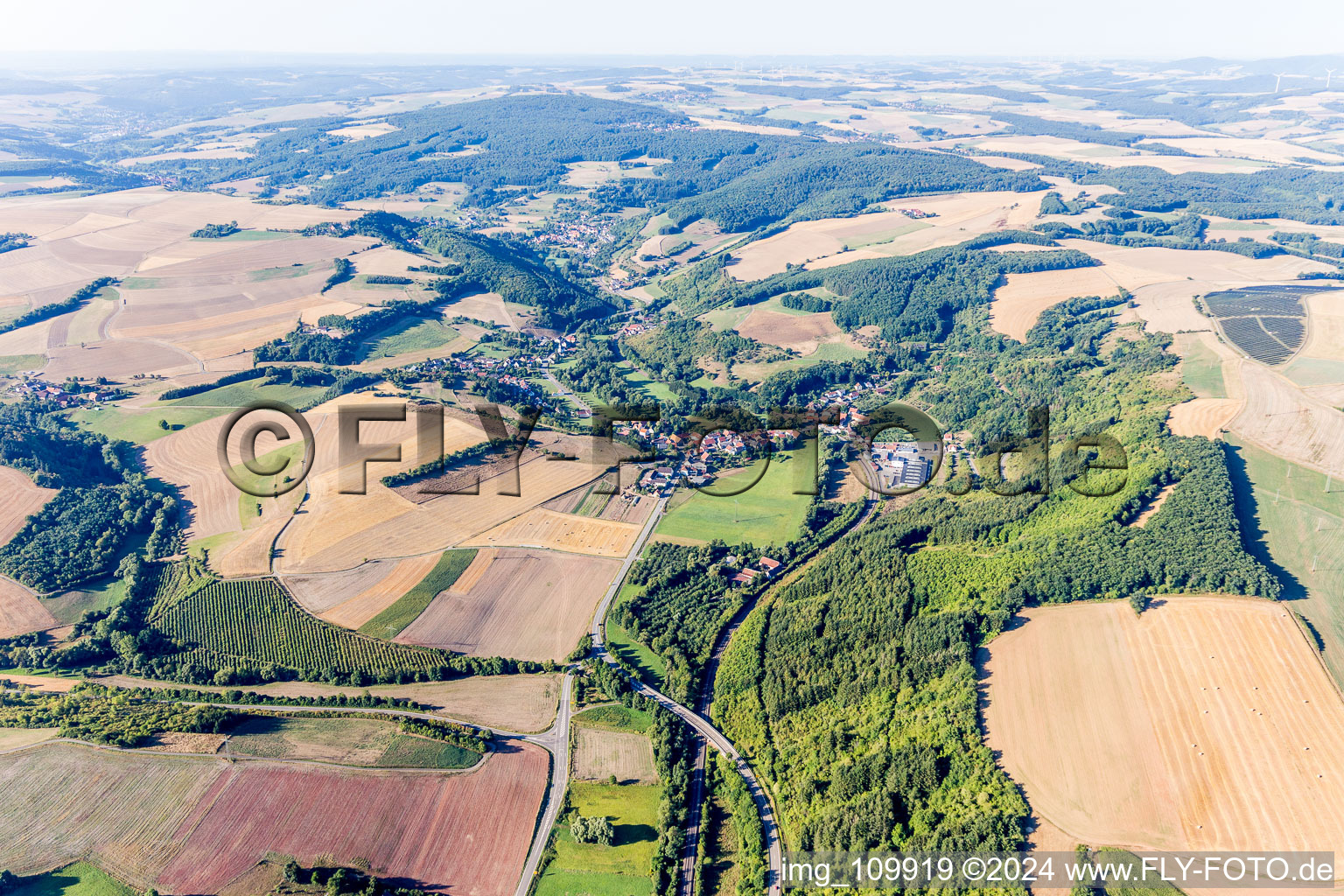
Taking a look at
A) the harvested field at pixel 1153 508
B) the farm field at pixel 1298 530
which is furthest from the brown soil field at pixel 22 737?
the farm field at pixel 1298 530

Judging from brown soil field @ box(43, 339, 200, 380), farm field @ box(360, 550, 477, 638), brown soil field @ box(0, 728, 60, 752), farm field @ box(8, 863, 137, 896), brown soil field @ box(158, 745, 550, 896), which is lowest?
farm field @ box(8, 863, 137, 896)

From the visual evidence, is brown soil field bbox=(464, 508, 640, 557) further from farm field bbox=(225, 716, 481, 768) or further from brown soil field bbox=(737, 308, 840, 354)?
brown soil field bbox=(737, 308, 840, 354)

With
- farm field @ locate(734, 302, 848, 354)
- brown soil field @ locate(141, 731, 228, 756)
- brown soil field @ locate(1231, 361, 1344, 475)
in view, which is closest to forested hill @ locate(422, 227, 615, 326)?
farm field @ locate(734, 302, 848, 354)

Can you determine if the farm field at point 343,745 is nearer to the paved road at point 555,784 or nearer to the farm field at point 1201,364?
the paved road at point 555,784

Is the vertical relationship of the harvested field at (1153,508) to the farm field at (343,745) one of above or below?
above

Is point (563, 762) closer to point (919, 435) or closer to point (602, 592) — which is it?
point (602, 592)


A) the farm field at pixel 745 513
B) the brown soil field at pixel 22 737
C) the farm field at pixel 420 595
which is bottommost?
the brown soil field at pixel 22 737

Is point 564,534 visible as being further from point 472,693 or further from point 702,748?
point 702,748

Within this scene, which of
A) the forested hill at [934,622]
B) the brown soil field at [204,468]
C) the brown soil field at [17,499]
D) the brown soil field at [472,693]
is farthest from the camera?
the brown soil field at [204,468]
